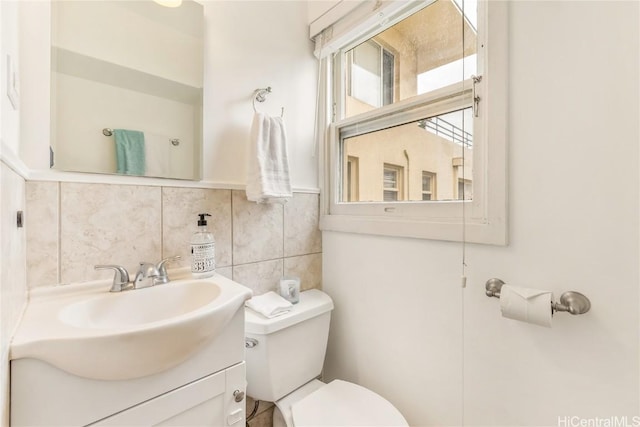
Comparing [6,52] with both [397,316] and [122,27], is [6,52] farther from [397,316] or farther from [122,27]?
[397,316]

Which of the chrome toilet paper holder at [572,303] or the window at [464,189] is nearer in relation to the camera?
the chrome toilet paper holder at [572,303]

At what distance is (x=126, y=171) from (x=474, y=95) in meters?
1.20

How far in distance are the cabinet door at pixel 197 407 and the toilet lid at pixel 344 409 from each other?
0.29m

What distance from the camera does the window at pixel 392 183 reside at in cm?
123

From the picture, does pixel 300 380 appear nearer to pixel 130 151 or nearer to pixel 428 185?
pixel 428 185

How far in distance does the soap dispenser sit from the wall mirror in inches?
9.6

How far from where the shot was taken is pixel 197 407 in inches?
28.6

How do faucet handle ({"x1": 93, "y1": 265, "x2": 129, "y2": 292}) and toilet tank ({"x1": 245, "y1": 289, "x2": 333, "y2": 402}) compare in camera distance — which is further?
toilet tank ({"x1": 245, "y1": 289, "x2": 333, "y2": 402})

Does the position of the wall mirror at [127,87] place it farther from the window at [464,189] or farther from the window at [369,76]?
the window at [464,189]

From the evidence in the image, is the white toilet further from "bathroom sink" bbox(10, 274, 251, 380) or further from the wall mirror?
the wall mirror

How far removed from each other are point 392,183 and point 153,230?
0.97 meters

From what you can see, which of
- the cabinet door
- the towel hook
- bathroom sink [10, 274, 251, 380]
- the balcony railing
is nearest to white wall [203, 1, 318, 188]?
the towel hook

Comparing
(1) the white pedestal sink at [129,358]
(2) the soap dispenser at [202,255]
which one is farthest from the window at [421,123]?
A: (1) the white pedestal sink at [129,358]

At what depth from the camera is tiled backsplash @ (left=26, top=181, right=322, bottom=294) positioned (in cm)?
81
